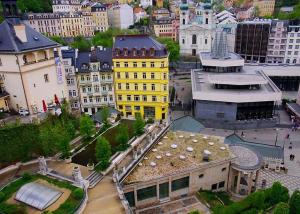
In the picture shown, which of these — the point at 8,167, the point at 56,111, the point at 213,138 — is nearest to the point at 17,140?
the point at 8,167

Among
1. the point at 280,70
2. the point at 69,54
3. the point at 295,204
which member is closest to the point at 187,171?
the point at 295,204

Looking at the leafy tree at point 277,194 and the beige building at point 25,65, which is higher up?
the beige building at point 25,65

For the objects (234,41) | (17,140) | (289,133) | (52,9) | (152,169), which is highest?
(52,9)

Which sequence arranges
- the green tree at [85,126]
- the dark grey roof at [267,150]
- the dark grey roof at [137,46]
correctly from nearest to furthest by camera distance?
1. the green tree at [85,126]
2. the dark grey roof at [267,150]
3. the dark grey roof at [137,46]

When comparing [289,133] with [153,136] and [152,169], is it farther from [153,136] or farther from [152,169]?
[152,169]

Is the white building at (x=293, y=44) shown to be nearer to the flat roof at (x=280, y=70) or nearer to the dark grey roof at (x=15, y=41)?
the flat roof at (x=280, y=70)

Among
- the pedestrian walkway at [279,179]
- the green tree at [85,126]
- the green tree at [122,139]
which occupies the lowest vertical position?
the pedestrian walkway at [279,179]

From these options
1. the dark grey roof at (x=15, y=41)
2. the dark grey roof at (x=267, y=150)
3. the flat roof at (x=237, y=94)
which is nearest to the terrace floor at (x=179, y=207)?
the dark grey roof at (x=267, y=150)
